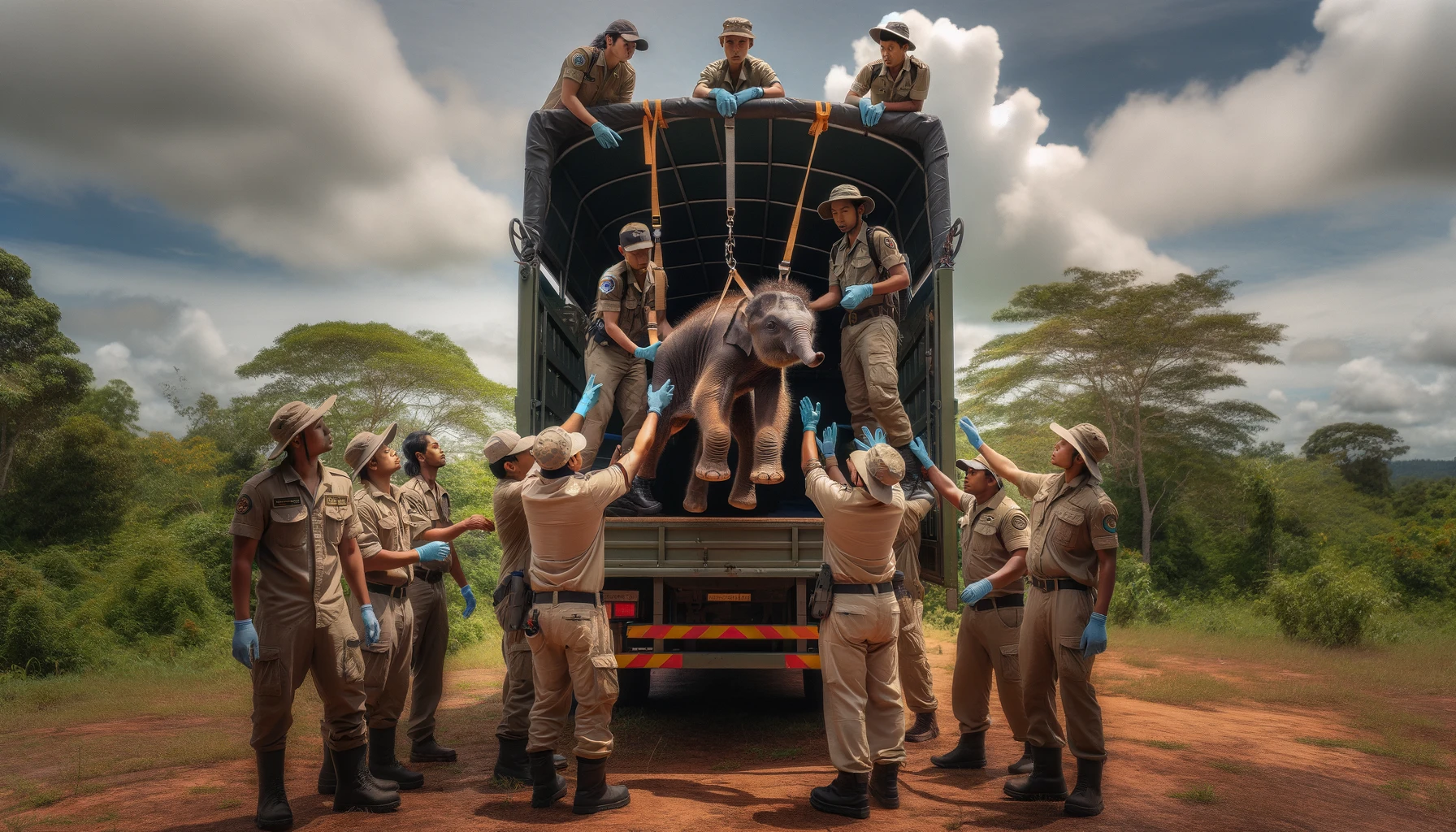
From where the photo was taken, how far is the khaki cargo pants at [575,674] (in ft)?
13.1

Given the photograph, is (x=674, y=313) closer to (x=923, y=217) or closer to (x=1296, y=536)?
(x=923, y=217)

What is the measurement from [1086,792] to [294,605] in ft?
11.6

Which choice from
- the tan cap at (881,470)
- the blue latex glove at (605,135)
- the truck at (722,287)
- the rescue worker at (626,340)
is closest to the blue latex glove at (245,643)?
the truck at (722,287)

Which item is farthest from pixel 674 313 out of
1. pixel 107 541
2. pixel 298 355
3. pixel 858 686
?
pixel 298 355

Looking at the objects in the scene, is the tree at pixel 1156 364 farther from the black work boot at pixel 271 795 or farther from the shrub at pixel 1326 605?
the black work boot at pixel 271 795

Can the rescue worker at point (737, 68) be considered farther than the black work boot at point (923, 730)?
Yes

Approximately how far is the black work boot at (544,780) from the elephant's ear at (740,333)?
2.45m

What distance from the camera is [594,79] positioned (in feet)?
20.1

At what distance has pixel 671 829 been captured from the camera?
376 cm

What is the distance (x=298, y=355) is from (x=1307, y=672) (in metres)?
23.6

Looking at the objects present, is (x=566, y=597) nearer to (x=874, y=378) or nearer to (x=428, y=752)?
(x=428, y=752)

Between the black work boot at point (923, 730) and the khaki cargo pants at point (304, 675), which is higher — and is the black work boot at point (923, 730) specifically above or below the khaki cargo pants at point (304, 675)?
below

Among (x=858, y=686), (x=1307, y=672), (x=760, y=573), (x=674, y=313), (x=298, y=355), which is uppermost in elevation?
(x=298, y=355)

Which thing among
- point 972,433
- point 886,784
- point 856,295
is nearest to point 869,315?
point 856,295
